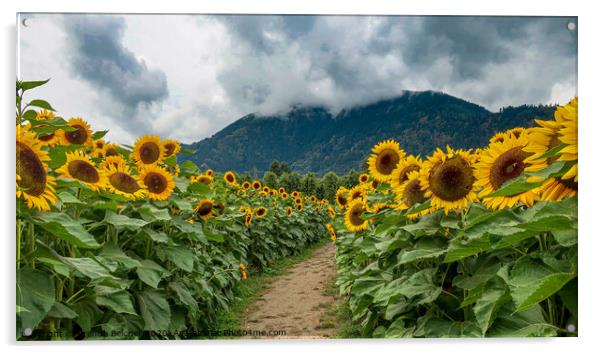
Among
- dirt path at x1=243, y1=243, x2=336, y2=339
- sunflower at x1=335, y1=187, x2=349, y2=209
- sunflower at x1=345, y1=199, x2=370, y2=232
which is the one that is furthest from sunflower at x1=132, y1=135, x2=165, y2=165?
sunflower at x1=335, y1=187, x2=349, y2=209

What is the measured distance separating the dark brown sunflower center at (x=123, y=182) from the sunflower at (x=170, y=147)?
0.39 meters

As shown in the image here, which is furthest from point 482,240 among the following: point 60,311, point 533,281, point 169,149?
point 169,149

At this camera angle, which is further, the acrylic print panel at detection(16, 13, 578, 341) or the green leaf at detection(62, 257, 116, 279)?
the acrylic print panel at detection(16, 13, 578, 341)

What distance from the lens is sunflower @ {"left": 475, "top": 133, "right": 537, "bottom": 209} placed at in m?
2.44

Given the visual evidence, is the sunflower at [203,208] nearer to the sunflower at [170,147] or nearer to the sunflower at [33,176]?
the sunflower at [170,147]

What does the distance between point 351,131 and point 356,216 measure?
46.9 inches

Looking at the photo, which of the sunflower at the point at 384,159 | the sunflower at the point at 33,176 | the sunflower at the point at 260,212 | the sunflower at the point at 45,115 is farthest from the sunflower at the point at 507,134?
the sunflower at the point at 260,212

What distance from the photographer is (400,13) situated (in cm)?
337

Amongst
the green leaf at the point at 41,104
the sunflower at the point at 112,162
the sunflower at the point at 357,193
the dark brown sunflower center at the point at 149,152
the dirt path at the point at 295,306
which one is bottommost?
the dirt path at the point at 295,306

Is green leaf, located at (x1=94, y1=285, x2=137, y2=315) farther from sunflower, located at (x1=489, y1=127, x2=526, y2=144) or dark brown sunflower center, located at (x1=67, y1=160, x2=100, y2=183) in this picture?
sunflower, located at (x1=489, y1=127, x2=526, y2=144)

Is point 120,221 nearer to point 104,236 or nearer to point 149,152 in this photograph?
point 104,236

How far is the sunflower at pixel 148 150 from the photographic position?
11.5ft

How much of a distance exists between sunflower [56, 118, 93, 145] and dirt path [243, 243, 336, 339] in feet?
5.52

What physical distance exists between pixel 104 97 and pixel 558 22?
3121mm
